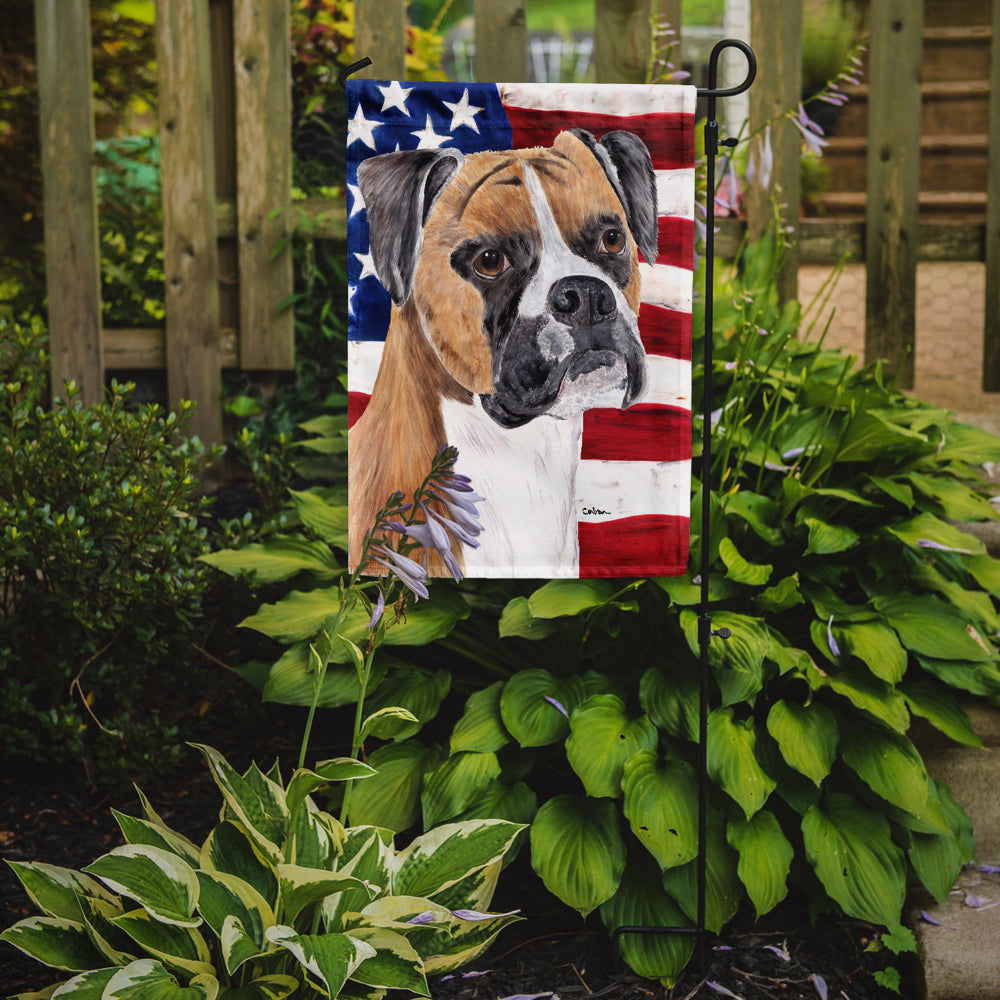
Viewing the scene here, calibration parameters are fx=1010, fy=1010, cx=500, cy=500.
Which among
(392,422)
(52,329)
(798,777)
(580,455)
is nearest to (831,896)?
(798,777)

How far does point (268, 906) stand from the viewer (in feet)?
5.14

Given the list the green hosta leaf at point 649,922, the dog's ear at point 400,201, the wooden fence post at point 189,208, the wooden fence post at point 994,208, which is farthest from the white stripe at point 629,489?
the wooden fence post at point 994,208

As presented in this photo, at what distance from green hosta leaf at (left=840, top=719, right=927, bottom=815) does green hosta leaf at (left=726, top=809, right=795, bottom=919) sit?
0.21m

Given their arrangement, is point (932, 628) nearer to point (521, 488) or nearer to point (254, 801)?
point (521, 488)

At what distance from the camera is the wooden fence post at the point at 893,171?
3408mm

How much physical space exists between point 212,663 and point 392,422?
1099mm

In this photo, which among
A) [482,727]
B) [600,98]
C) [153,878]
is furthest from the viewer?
[482,727]

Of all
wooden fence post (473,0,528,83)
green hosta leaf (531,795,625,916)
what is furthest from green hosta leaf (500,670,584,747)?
wooden fence post (473,0,528,83)

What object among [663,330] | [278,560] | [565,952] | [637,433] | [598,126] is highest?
[598,126]

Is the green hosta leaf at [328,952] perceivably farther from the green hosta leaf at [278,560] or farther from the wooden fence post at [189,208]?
the wooden fence post at [189,208]

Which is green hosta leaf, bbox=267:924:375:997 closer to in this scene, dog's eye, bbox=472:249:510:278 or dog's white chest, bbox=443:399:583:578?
dog's white chest, bbox=443:399:583:578

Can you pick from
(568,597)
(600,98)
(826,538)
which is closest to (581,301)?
(600,98)

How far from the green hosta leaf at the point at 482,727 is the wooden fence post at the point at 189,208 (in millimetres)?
1787

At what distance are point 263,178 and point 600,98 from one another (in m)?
1.84
